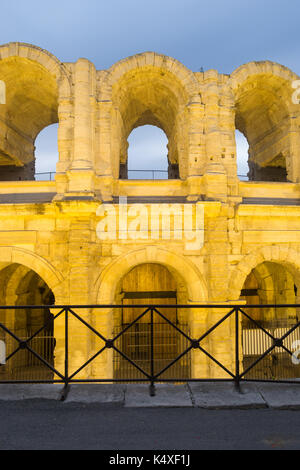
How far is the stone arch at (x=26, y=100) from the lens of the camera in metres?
9.13

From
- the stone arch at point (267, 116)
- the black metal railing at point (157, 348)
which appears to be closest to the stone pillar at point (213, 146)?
the stone arch at point (267, 116)

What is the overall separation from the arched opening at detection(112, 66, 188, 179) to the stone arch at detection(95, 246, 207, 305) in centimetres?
237

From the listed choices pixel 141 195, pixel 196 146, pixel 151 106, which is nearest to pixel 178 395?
pixel 141 195

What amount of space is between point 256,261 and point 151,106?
6.26m

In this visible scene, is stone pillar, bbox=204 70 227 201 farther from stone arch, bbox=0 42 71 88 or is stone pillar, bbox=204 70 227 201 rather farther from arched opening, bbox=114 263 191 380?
arched opening, bbox=114 263 191 380

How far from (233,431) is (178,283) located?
9.06m

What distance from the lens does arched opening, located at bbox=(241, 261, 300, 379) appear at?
10.4 metres

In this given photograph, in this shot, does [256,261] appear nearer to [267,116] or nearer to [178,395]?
[267,116]

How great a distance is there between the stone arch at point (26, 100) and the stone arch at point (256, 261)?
18.7 feet

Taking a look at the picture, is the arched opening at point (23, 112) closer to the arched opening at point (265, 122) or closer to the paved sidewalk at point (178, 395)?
the arched opening at point (265, 122)

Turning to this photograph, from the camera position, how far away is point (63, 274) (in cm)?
861

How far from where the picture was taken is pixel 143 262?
865cm

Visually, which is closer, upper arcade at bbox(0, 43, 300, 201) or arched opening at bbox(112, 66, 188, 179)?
upper arcade at bbox(0, 43, 300, 201)

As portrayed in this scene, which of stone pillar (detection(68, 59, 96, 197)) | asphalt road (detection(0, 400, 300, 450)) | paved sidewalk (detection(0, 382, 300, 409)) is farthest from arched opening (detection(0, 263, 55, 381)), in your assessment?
asphalt road (detection(0, 400, 300, 450))
